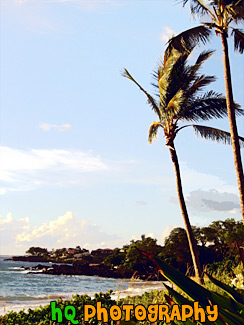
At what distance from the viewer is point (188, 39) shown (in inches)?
636

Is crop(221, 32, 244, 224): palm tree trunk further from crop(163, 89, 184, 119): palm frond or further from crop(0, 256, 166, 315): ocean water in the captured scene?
crop(0, 256, 166, 315): ocean water

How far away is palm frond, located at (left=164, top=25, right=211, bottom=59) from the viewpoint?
15.9 m

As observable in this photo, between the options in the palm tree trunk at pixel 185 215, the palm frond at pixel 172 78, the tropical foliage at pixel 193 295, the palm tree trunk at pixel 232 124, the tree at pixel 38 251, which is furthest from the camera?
the tree at pixel 38 251

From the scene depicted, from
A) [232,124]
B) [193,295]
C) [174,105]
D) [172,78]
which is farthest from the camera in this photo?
[172,78]

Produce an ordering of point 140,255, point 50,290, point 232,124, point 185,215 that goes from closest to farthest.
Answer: point 232,124, point 185,215, point 50,290, point 140,255

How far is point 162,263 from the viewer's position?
6.75ft

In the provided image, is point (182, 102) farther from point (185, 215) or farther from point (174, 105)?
point (185, 215)

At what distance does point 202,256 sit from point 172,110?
2214 cm

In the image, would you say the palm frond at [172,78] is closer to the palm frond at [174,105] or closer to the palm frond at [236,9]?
the palm frond at [174,105]

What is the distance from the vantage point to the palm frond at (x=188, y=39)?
15914 mm

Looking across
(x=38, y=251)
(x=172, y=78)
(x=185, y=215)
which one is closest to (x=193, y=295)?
(x=185, y=215)

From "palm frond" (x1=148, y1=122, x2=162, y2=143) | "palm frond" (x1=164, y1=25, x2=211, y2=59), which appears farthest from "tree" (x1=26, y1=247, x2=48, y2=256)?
"palm frond" (x1=164, y1=25, x2=211, y2=59)

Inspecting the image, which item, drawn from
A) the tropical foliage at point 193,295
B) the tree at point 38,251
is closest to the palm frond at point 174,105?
the tropical foliage at point 193,295

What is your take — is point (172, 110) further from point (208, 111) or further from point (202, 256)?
point (202, 256)
